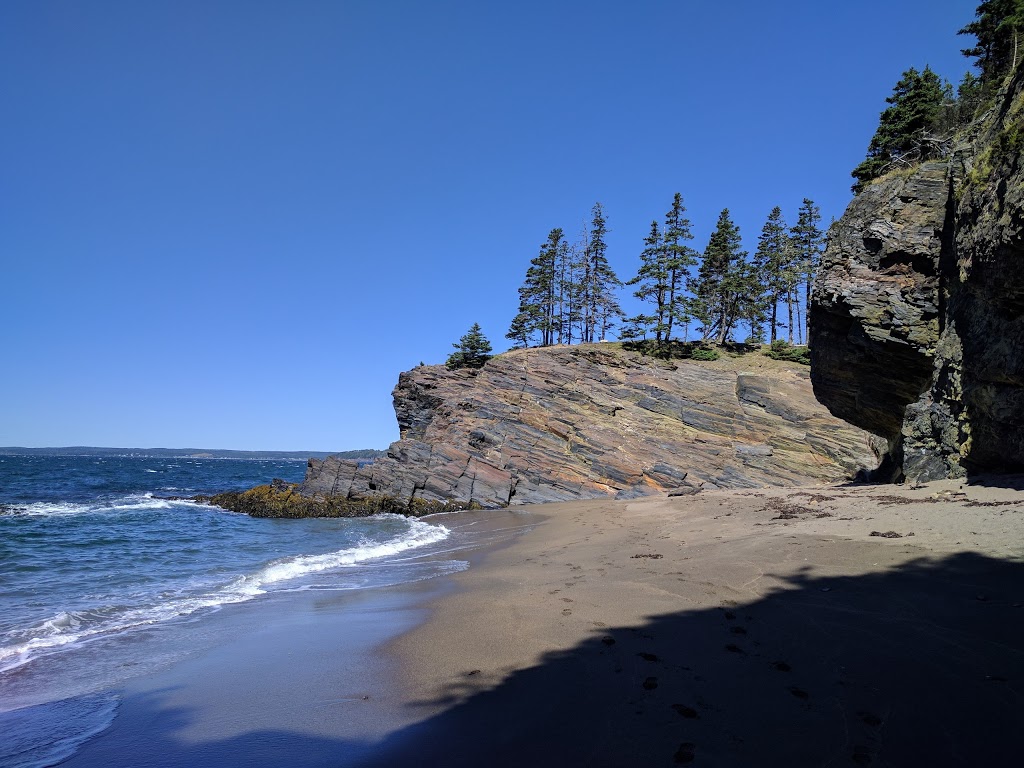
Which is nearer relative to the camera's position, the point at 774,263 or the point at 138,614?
the point at 138,614

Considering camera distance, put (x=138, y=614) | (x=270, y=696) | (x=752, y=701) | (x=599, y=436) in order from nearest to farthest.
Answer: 1. (x=752, y=701)
2. (x=270, y=696)
3. (x=138, y=614)
4. (x=599, y=436)

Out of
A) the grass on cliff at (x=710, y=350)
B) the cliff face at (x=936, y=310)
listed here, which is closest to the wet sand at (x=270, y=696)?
the cliff face at (x=936, y=310)

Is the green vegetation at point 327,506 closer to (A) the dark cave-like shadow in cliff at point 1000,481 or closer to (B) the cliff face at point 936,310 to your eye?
(B) the cliff face at point 936,310

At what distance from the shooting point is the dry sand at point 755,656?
3.62 metres

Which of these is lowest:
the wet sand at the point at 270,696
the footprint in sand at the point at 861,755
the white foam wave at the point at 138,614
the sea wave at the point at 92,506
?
the sea wave at the point at 92,506

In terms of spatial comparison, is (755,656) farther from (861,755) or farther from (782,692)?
(861,755)

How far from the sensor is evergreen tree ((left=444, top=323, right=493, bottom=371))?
44375mm

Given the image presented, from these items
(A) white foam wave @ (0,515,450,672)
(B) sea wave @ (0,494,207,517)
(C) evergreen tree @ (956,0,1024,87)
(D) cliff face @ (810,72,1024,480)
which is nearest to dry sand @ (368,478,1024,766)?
(D) cliff face @ (810,72,1024,480)

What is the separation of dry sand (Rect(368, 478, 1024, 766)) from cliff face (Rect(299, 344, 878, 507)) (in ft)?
62.3

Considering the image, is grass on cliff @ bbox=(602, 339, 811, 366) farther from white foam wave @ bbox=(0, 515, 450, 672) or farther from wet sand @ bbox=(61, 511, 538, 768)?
wet sand @ bbox=(61, 511, 538, 768)

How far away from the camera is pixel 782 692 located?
4270 mm

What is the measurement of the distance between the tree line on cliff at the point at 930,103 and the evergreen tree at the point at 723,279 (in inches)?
931

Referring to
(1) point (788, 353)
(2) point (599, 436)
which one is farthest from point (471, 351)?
(1) point (788, 353)

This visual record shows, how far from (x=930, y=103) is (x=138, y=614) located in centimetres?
3273
